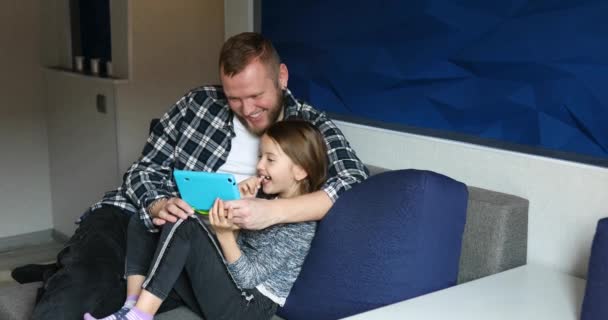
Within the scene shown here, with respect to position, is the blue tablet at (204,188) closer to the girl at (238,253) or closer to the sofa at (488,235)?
the girl at (238,253)

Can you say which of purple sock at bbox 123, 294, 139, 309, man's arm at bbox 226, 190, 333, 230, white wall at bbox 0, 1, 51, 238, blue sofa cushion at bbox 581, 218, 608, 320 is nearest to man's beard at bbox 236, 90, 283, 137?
man's arm at bbox 226, 190, 333, 230

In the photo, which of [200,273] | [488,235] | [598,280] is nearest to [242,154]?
[200,273]

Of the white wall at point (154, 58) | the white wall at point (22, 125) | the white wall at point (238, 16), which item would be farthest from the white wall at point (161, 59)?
the white wall at point (22, 125)

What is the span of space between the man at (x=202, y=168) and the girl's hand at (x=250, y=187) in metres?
0.18

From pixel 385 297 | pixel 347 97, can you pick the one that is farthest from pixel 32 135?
pixel 385 297

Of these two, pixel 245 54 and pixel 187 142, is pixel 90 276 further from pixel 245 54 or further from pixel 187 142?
pixel 245 54

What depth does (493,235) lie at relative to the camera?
189cm

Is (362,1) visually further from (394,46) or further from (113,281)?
(113,281)

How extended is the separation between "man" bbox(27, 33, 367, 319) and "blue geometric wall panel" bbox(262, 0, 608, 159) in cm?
35

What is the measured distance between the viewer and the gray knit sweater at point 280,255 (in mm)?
1982

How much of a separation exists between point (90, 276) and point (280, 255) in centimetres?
56

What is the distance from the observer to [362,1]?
254 centimetres

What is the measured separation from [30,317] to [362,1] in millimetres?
1528

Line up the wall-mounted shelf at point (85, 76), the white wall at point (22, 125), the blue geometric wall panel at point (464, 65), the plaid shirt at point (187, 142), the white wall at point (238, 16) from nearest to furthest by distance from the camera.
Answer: the blue geometric wall panel at point (464, 65), the plaid shirt at point (187, 142), the white wall at point (238, 16), the wall-mounted shelf at point (85, 76), the white wall at point (22, 125)
